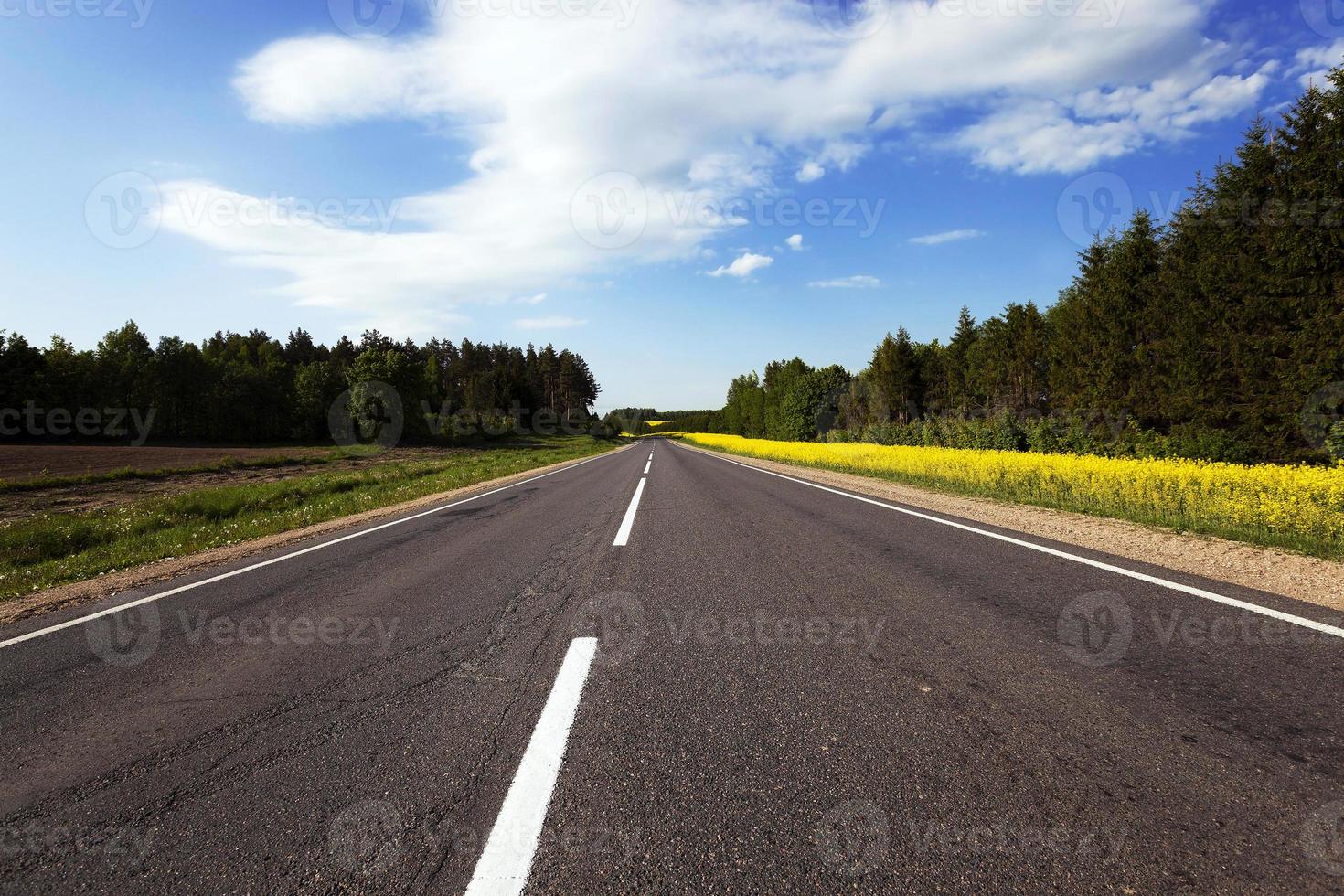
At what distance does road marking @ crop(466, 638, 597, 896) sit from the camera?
1.77m

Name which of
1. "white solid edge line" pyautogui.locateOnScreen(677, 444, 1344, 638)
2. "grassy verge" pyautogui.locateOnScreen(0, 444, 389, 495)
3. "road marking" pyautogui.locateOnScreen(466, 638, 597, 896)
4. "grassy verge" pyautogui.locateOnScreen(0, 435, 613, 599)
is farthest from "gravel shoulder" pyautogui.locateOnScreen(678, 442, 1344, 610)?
"grassy verge" pyautogui.locateOnScreen(0, 444, 389, 495)

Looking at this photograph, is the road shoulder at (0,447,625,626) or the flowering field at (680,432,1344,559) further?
the flowering field at (680,432,1344,559)

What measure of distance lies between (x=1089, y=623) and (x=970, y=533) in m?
3.75

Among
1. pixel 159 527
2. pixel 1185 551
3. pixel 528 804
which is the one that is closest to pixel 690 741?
pixel 528 804

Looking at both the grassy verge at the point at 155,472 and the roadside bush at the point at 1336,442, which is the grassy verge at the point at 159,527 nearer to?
the grassy verge at the point at 155,472

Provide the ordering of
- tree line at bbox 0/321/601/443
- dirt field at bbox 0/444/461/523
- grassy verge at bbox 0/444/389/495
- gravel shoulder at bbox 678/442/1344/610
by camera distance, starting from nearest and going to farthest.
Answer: gravel shoulder at bbox 678/442/1344/610
dirt field at bbox 0/444/461/523
grassy verge at bbox 0/444/389/495
tree line at bbox 0/321/601/443

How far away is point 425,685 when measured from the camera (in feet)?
11.1

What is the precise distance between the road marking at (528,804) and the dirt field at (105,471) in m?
21.2

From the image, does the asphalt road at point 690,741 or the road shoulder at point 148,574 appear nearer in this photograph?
the asphalt road at point 690,741

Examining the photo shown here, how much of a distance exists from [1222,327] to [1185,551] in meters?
16.5

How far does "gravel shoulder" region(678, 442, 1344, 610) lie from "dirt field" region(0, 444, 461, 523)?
24779 mm

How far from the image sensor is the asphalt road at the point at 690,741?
1.87m

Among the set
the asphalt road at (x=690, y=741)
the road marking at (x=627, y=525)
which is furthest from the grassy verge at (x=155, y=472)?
the asphalt road at (x=690, y=741)

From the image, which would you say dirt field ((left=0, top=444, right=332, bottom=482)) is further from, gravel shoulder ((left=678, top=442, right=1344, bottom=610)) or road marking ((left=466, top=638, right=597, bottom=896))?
gravel shoulder ((left=678, top=442, right=1344, bottom=610))
